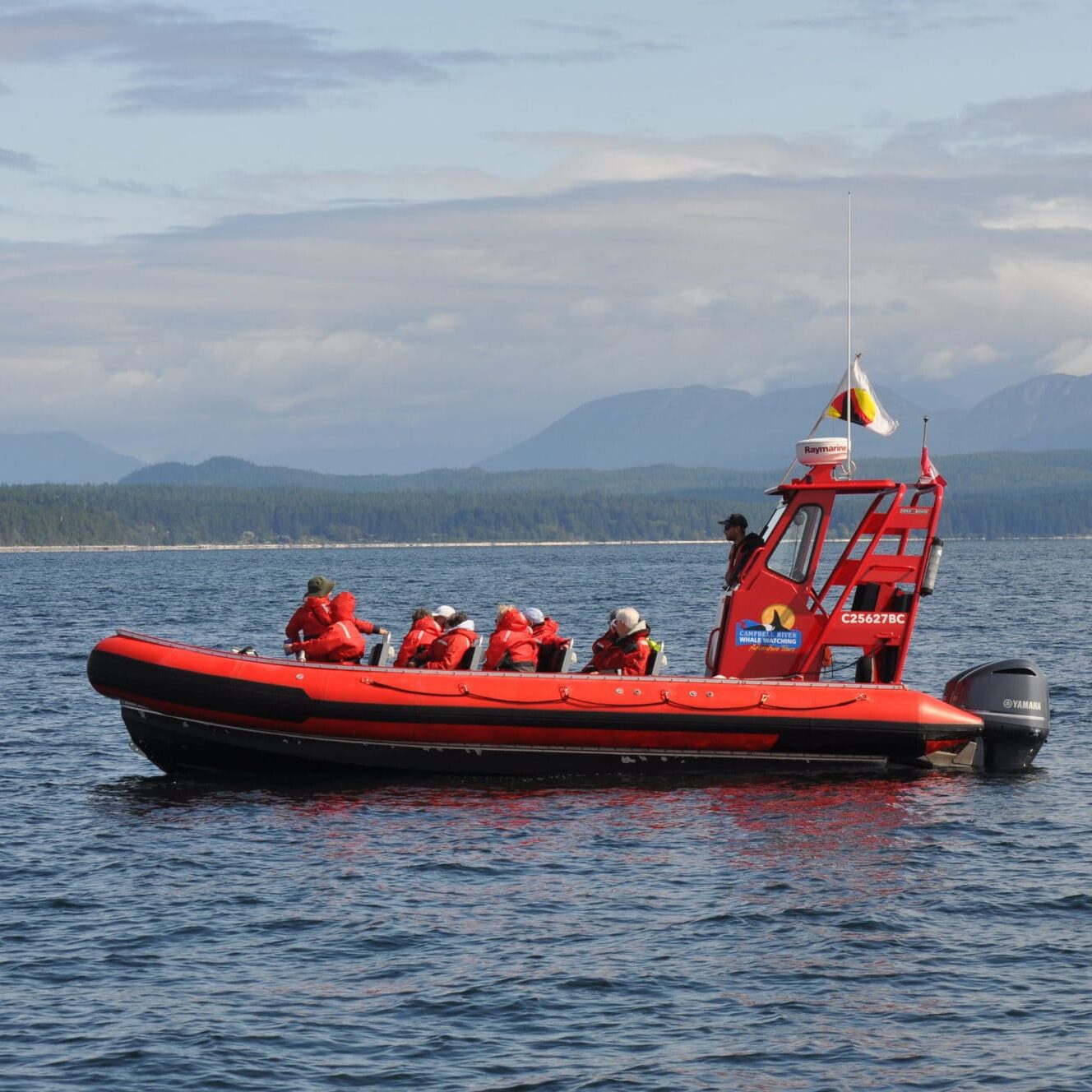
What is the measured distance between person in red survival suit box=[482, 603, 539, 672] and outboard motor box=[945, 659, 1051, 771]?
15.0 feet

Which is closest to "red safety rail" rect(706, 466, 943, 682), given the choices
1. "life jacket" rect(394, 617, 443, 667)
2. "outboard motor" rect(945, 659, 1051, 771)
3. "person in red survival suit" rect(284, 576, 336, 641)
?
"outboard motor" rect(945, 659, 1051, 771)

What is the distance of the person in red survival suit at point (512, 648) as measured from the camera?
1762 centimetres

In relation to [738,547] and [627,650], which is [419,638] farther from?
[738,547]

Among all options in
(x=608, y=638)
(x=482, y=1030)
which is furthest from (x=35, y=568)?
(x=482, y=1030)

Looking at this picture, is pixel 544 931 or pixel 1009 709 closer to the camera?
pixel 544 931

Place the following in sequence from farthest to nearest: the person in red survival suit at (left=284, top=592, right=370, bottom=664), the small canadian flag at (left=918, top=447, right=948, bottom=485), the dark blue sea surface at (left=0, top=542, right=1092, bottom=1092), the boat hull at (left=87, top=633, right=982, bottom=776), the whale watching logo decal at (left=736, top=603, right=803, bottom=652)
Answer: the whale watching logo decal at (left=736, top=603, right=803, bottom=652), the small canadian flag at (left=918, top=447, right=948, bottom=485), the person in red survival suit at (left=284, top=592, right=370, bottom=664), the boat hull at (left=87, top=633, right=982, bottom=776), the dark blue sea surface at (left=0, top=542, right=1092, bottom=1092)

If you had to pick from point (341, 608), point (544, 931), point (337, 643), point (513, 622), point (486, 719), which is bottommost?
point (544, 931)

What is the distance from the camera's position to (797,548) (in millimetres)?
18297

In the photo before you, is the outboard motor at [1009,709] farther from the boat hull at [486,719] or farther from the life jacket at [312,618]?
the life jacket at [312,618]

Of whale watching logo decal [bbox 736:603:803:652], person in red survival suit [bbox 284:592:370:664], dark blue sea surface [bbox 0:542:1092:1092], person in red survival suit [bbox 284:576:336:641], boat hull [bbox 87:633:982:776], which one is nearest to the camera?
dark blue sea surface [bbox 0:542:1092:1092]

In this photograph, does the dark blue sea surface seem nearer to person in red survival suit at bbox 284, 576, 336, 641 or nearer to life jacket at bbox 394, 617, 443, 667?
life jacket at bbox 394, 617, 443, 667

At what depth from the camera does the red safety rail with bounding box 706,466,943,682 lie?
1808 centimetres

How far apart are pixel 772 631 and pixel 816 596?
59 cm

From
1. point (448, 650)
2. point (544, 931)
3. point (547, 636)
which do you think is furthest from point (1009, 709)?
point (544, 931)
